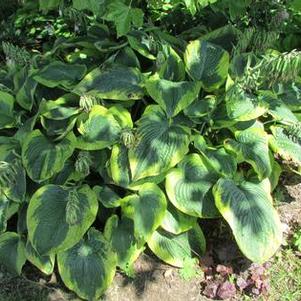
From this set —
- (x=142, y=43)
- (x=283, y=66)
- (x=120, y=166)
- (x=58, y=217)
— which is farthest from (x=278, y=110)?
(x=58, y=217)

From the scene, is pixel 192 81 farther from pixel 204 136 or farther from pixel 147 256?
pixel 147 256

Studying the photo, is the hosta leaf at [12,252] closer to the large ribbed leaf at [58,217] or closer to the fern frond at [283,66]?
the large ribbed leaf at [58,217]

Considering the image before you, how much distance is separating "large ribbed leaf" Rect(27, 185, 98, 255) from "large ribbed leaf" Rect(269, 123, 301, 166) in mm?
1279

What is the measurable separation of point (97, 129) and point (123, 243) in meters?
0.73

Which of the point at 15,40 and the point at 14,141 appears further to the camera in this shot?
the point at 15,40

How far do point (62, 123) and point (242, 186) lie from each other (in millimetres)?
1242

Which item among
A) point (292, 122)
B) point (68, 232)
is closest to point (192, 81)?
point (292, 122)

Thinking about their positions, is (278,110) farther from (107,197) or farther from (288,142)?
(107,197)

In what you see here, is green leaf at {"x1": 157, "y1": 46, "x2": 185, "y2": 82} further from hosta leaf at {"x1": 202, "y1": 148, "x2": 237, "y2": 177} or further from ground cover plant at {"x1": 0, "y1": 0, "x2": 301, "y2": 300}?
hosta leaf at {"x1": 202, "y1": 148, "x2": 237, "y2": 177}

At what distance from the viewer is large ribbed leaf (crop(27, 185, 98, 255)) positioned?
3309mm

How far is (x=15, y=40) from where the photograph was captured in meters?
5.41

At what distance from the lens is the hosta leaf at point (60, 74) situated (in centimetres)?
385

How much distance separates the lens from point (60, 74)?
393 centimetres

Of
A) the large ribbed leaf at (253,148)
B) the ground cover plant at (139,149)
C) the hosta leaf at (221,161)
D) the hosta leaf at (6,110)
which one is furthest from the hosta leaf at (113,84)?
the large ribbed leaf at (253,148)
